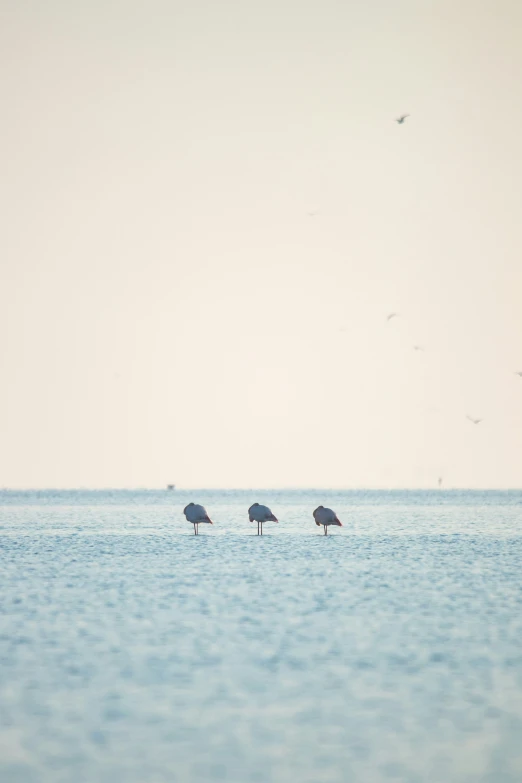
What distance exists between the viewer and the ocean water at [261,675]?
43.7ft

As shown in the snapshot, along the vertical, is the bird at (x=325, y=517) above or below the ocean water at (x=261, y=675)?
above

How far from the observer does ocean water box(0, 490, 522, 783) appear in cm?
1332

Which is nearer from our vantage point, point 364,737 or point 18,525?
point 364,737

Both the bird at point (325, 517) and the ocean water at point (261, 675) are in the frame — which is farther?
the bird at point (325, 517)

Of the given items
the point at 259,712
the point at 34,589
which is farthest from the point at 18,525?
the point at 259,712

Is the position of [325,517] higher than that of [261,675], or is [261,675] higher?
[325,517]

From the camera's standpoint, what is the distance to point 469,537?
182 feet

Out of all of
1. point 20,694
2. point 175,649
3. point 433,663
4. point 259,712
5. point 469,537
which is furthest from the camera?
point 469,537

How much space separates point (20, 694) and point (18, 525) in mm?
58381

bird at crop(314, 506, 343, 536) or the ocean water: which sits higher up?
bird at crop(314, 506, 343, 536)

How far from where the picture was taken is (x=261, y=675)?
1778cm

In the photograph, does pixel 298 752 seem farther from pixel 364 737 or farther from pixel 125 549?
pixel 125 549

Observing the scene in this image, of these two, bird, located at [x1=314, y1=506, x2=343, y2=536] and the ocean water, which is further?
bird, located at [x1=314, y1=506, x2=343, y2=536]

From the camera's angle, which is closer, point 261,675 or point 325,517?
point 261,675
